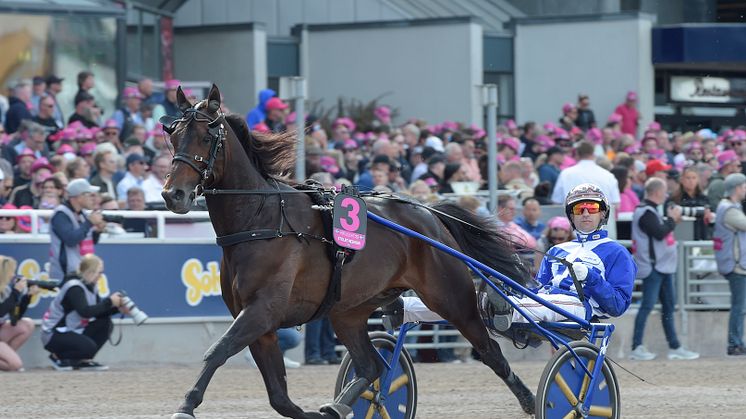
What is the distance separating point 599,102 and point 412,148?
724 cm

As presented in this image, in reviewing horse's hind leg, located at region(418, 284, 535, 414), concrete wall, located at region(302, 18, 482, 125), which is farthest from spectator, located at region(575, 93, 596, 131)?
horse's hind leg, located at region(418, 284, 535, 414)

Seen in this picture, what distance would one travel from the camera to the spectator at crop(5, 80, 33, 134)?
13.7 m

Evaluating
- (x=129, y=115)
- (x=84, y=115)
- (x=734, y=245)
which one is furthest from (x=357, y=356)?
(x=129, y=115)

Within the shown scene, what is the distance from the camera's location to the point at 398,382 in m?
7.81

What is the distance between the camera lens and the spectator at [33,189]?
11.8 m

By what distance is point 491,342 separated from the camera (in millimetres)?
7965

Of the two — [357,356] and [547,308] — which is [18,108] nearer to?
[357,356]

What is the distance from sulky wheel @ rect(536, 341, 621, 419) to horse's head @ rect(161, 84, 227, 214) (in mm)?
1866

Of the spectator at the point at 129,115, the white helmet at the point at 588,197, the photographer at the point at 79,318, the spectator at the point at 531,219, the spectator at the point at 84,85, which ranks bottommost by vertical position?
the photographer at the point at 79,318

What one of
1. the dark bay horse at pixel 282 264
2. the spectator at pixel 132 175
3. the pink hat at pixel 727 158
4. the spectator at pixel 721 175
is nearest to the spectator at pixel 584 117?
the spectator at pixel 721 175

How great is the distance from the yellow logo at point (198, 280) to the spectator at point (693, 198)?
4.41m

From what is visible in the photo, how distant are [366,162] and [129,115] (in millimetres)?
2332

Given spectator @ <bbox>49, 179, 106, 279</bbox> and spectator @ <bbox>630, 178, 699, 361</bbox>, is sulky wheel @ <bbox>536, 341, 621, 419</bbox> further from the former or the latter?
spectator @ <bbox>630, 178, 699, 361</bbox>

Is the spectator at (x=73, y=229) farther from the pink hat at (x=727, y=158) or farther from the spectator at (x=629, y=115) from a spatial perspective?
the spectator at (x=629, y=115)
